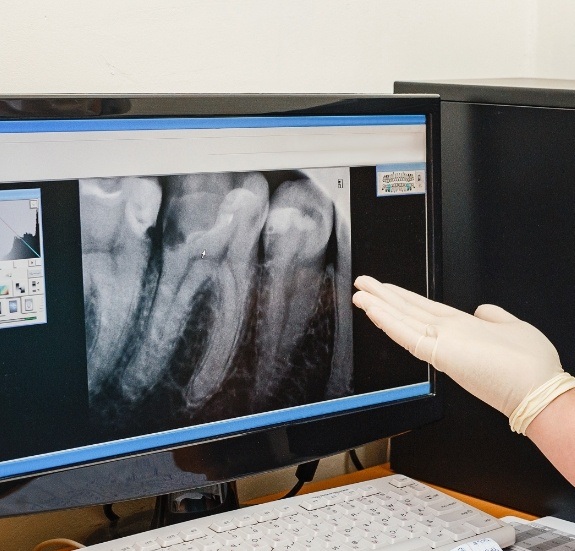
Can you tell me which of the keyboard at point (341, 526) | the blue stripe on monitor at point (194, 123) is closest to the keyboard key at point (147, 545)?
the keyboard at point (341, 526)

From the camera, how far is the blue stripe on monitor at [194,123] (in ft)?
2.09

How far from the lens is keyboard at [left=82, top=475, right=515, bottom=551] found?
696 mm

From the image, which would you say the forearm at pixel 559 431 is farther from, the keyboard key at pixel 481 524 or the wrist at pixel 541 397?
the keyboard key at pixel 481 524

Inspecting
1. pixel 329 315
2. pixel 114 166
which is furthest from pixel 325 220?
pixel 114 166

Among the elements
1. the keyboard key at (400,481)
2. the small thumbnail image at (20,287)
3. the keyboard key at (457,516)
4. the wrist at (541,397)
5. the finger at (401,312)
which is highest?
the small thumbnail image at (20,287)

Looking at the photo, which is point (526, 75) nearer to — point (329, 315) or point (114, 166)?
point (329, 315)

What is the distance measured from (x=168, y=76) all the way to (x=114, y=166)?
259 millimetres

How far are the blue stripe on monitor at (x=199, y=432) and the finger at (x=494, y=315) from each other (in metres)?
0.11

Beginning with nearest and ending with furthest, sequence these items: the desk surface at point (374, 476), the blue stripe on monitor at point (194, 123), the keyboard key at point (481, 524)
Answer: the blue stripe on monitor at point (194, 123) < the keyboard key at point (481, 524) < the desk surface at point (374, 476)

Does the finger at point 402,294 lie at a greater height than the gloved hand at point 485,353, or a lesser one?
greater

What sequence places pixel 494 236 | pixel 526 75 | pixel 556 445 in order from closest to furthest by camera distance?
1. pixel 556 445
2. pixel 494 236
3. pixel 526 75

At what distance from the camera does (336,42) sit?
1032 millimetres

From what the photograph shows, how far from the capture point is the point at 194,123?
70 centimetres

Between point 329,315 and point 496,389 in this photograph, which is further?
point 329,315
